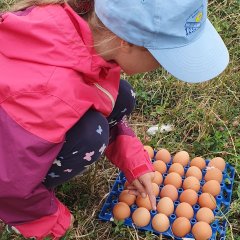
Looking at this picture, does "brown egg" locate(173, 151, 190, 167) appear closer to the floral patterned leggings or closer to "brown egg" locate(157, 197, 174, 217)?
"brown egg" locate(157, 197, 174, 217)

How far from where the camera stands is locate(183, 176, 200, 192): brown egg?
6.61ft

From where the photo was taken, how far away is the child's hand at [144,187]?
1.91 meters

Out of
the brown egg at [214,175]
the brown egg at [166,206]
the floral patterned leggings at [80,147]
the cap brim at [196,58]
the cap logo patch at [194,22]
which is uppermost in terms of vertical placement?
the cap logo patch at [194,22]

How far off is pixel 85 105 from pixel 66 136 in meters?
0.15

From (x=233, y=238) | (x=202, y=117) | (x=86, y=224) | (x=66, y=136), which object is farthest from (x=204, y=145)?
(x=66, y=136)

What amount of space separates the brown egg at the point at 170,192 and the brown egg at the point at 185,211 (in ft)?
0.25

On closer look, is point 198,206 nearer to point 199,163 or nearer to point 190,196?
point 190,196

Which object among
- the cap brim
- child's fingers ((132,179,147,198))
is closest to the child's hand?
child's fingers ((132,179,147,198))

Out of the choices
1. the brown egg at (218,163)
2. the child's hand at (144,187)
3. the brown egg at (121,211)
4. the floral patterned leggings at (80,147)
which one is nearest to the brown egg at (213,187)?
the brown egg at (218,163)

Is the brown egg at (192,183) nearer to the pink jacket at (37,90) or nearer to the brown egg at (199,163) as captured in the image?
the brown egg at (199,163)

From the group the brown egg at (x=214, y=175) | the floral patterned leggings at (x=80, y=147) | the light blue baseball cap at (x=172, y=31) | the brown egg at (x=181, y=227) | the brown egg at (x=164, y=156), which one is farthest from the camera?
the brown egg at (x=164, y=156)

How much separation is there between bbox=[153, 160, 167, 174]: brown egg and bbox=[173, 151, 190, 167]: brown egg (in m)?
0.07

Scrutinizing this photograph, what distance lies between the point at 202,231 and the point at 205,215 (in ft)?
0.27

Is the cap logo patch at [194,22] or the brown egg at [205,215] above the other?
the cap logo patch at [194,22]
